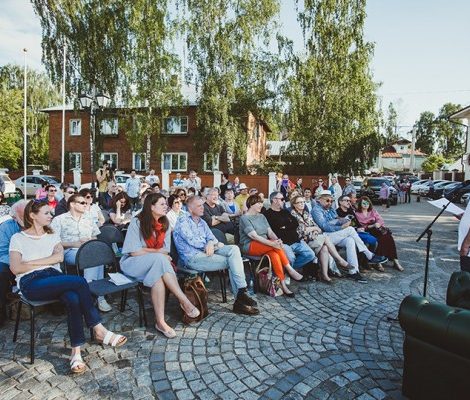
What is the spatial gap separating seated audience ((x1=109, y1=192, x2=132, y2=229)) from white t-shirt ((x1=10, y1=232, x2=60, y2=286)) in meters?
2.77

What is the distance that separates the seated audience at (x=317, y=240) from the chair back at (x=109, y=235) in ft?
10.1

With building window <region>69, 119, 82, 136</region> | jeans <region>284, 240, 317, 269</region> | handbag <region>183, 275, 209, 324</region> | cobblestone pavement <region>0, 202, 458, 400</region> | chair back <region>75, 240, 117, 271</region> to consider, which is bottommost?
Answer: cobblestone pavement <region>0, 202, 458, 400</region>

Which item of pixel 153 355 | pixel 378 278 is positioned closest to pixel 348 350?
pixel 153 355

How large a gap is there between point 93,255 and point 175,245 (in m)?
1.05

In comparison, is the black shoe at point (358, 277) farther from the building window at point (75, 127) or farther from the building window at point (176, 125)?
the building window at point (75, 127)

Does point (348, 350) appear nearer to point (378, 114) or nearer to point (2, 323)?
point (2, 323)

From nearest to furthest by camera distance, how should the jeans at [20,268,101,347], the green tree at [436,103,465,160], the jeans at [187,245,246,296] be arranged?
the jeans at [20,268,101,347]
the jeans at [187,245,246,296]
the green tree at [436,103,465,160]

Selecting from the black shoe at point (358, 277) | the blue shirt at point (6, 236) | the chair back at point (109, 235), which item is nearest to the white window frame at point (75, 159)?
the chair back at point (109, 235)

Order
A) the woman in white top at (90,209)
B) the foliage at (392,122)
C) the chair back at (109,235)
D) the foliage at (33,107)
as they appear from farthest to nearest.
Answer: the foliage at (392,122) → the foliage at (33,107) → the chair back at (109,235) → the woman in white top at (90,209)

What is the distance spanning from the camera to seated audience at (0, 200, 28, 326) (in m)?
4.02

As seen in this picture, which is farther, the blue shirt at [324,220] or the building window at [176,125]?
the building window at [176,125]

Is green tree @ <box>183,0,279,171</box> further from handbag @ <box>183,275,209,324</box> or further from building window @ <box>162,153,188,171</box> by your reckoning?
handbag @ <box>183,275,209,324</box>

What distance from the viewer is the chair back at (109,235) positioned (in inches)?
221

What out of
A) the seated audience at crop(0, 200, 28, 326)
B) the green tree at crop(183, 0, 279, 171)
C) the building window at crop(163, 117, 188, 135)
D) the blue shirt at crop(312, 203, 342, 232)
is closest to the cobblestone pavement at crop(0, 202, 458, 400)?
the seated audience at crop(0, 200, 28, 326)
